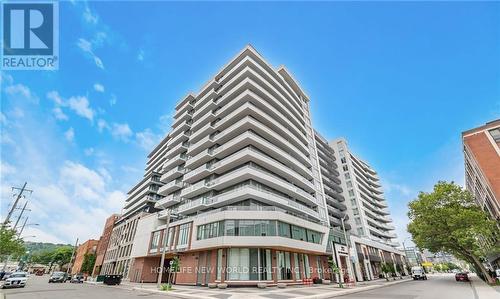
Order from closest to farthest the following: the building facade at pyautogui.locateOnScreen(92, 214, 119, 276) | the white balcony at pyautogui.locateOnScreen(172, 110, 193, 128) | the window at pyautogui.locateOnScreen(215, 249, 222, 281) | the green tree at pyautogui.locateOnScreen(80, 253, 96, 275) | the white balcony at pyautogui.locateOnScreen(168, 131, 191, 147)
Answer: the window at pyautogui.locateOnScreen(215, 249, 222, 281)
the white balcony at pyautogui.locateOnScreen(168, 131, 191, 147)
the white balcony at pyautogui.locateOnScreen(172, 110, 193, 128)
the building facade at pyautogui.locateOnScreen(92, 214, 119, 276)
the green tree at pyautogui.locateOnScreen(80, 253, 96, 275)

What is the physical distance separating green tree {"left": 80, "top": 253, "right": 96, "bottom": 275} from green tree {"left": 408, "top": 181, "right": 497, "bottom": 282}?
89.7 meters

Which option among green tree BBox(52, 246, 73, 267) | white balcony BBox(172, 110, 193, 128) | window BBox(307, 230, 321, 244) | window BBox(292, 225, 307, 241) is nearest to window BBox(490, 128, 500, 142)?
window BBox(307, 230, 321, 244)

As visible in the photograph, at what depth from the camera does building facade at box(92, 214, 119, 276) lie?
73625mm

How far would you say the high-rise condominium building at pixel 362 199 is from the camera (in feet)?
221

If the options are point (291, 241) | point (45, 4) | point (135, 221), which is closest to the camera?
point (45, 4)

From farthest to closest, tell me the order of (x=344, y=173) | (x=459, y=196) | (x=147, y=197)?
1. (x=344, y=173)
2. (x=147, y=197)
3. (x=459, y=196)

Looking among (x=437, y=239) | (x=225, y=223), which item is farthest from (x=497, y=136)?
(x=225, y=223)

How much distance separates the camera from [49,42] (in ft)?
61.3

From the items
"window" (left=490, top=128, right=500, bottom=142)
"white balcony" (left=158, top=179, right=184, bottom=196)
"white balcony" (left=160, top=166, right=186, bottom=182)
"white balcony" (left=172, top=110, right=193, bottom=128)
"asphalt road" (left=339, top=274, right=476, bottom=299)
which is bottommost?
"asphalt road" (left=339, top=274, right=476, bottom=299)

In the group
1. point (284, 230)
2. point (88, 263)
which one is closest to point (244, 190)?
point (284, 230)

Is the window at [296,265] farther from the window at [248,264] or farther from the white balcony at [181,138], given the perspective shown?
the white balcony at [181,138]

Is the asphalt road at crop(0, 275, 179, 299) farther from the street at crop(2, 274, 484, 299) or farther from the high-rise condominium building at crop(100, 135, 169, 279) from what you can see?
the high-rise condominium building at crop(100, 135, 169, 279)

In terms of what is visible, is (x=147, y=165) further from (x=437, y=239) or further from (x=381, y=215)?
(x=381, y=215)

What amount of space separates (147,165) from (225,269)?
62769mm
